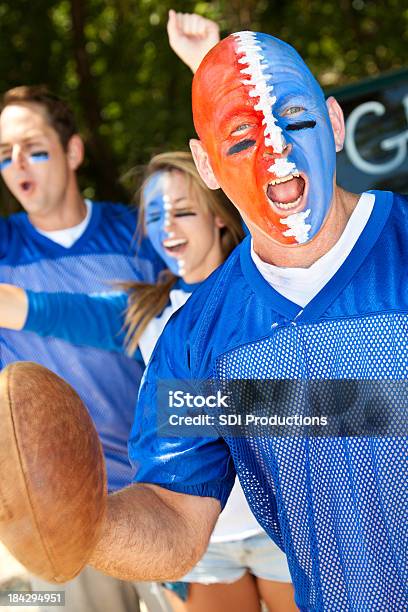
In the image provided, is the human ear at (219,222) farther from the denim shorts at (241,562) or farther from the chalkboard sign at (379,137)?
the chalkboard sign at (379,137)

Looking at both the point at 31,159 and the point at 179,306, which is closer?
the point at 179,306

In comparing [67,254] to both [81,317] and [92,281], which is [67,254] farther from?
[81,317]

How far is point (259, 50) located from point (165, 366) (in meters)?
0.72

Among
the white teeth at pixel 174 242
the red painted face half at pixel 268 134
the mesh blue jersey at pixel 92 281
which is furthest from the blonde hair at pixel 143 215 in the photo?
the red painted face half at pixel 268 134

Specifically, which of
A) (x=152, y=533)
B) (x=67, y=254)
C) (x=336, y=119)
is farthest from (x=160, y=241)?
(x=152, y=533)

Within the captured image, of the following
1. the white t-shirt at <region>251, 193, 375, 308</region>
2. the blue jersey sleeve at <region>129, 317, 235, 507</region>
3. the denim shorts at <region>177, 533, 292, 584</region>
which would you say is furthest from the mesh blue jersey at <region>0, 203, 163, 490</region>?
the white t-shirt at <region>251, 193, 375, 308</region>

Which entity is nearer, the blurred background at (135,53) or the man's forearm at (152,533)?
the man's forearm at (152,533)

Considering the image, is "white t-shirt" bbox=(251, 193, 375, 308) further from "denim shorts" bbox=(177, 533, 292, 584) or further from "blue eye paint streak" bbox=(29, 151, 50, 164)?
"blue eye paint streak" bbox=(29, 151, 50, 164)

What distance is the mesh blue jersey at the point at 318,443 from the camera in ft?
5.89

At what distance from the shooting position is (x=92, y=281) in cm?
342

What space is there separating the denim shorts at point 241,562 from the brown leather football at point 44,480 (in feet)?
3.71

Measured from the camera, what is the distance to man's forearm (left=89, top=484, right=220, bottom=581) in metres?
1.77

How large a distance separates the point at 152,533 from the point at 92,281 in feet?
5.66

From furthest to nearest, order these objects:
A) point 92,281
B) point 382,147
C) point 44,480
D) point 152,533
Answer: point 382,147
point 92,281
point 152,533
point 44,480
